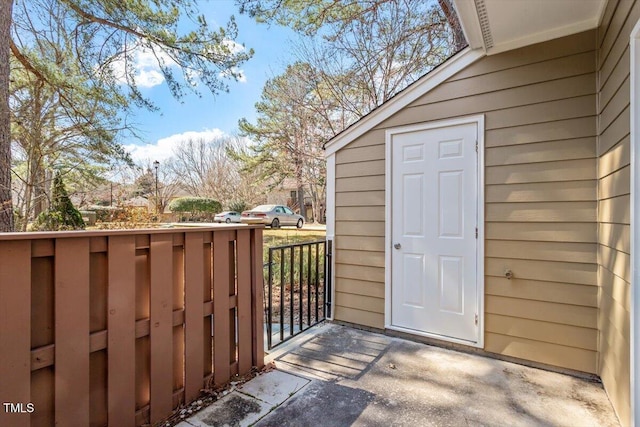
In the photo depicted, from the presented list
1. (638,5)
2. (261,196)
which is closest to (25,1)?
(638,5)

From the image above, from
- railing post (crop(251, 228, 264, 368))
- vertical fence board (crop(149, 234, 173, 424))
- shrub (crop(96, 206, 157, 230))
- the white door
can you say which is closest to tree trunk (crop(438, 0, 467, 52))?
the white door

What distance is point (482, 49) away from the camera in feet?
8.13

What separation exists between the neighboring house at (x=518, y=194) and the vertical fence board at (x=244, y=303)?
131 centimetres

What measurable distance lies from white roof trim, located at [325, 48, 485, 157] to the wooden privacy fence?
160 centimetres

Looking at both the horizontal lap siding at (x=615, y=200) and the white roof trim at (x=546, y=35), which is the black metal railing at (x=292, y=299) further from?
the white roof trim at (x=546, y=35)

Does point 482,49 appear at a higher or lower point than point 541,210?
higher

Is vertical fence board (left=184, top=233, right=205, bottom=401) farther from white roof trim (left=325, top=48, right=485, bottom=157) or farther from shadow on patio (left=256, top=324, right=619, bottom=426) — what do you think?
white roof trim (left=325, top=48, right=485, bottom=157)

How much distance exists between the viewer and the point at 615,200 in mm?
1762

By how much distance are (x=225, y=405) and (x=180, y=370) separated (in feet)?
1.10

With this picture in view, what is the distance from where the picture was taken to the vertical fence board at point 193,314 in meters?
1.81

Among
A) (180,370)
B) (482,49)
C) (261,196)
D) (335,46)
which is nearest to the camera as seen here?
(180,370)

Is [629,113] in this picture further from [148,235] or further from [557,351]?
[148,235]

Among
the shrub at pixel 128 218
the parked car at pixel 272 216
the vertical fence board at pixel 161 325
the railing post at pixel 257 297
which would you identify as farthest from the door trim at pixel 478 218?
the parked car at pixel 272 216

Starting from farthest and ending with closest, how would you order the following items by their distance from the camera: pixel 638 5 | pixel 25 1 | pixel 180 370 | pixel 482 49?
pixel 25 1 → pixel 482 49 → pixel 180 370 → pixel 638 5
